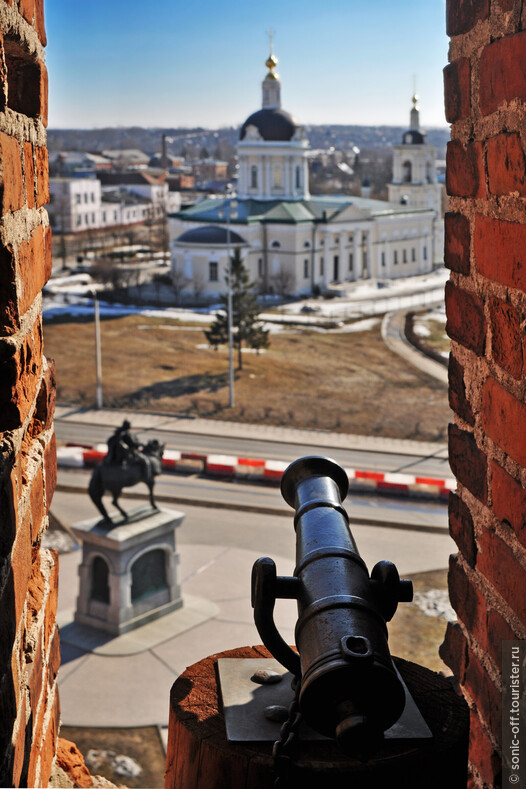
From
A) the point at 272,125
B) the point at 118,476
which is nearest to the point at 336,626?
the point at 118,476

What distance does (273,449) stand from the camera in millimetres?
22562

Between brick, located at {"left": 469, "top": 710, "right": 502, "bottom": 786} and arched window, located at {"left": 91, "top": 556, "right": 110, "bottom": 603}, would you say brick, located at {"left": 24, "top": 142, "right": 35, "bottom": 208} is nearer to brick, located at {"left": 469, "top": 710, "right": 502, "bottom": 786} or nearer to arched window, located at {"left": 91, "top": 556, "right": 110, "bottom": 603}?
brick, located at {"left": 469, "top": 710, "right": 502, "bottom": 786}

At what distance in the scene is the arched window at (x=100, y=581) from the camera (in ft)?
41.6

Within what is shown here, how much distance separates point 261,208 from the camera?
55.1 meters

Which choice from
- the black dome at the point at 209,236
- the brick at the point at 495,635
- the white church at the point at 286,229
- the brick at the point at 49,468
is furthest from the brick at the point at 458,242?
the black dome at the point at 209,236

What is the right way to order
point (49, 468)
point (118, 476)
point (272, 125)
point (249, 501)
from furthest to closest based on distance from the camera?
point (272, 125) → point (249, 501) → point (118, 476) → point (49, 468)

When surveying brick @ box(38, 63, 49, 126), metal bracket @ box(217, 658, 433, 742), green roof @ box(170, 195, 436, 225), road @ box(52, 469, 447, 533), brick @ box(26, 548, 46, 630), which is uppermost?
green roof @ box(170, 195, 436, 225)

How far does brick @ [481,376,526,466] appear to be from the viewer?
1843 mm

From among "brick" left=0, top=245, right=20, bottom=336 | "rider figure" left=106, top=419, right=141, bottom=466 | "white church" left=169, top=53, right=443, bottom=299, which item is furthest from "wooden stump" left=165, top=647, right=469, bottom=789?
Result: "white church" left=169, top=53, right=443, bottom=299

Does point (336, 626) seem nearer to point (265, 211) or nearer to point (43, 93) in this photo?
point (43, 93)

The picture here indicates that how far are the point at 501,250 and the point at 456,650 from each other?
37.3 inches

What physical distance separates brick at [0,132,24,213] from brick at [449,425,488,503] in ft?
3.59

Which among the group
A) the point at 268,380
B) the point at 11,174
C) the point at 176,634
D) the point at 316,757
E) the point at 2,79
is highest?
the point at 2,79

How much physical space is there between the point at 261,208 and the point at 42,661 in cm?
5425
